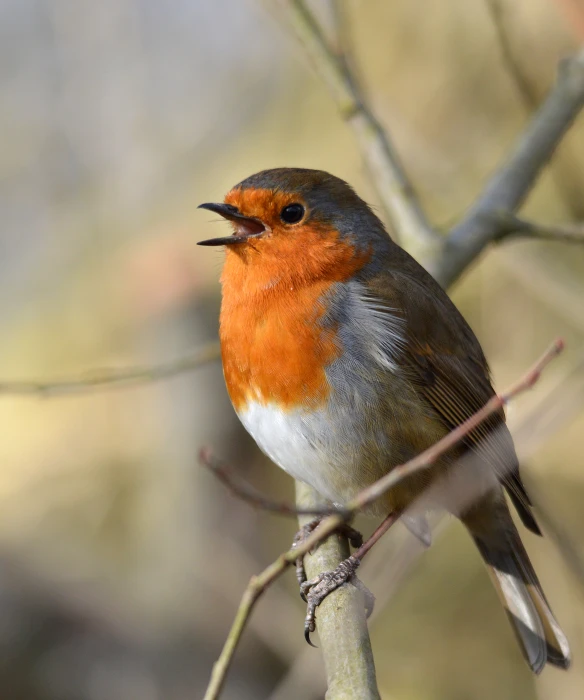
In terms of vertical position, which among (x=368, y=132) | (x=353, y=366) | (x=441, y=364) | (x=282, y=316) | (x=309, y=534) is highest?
(x=368, y=132)

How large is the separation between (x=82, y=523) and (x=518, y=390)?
16.9 feet

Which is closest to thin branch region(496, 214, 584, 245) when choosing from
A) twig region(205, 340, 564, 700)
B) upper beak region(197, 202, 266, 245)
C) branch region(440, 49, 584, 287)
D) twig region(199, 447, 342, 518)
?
branch region(440, 49, 584, 287)

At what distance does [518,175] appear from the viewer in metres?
3.80

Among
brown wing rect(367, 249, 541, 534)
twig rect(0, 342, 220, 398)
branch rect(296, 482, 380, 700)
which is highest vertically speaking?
twig rect(0, 342, 220, 398)

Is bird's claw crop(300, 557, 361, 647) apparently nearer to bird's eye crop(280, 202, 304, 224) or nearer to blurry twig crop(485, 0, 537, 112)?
bird's eye crop(280, 202, 304, 224)

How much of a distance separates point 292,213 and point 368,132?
0.72m

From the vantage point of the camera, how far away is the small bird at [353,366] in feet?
10.3

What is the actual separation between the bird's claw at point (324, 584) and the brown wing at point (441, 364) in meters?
0.67

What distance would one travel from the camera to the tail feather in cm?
363

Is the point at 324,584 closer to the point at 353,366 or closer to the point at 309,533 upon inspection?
the point at 309,533

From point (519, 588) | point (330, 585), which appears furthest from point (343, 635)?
point (519, 588)

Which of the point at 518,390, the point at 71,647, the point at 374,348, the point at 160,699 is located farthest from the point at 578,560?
the point at 71,647

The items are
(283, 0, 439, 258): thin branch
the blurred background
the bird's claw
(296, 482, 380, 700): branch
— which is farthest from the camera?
the blurred background

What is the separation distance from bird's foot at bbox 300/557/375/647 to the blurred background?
887 millimetres
